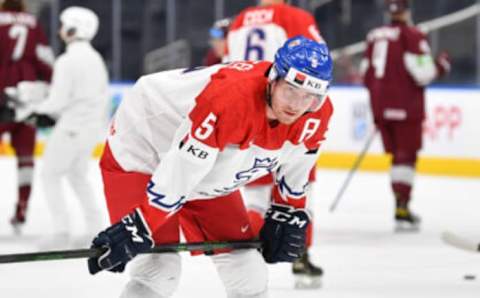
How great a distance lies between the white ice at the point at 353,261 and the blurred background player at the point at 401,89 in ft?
1.02

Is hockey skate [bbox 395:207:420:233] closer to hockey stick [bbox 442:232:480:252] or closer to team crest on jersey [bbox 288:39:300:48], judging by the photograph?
hockey stick [bbox 442:232:480:252]

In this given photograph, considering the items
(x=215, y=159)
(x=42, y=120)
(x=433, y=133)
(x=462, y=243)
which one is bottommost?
(x=433, y=133)

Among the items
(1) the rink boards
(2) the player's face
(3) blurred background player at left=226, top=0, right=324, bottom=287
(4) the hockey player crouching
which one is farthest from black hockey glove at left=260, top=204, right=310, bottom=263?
(1) the rink boards

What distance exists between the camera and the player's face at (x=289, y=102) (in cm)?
257

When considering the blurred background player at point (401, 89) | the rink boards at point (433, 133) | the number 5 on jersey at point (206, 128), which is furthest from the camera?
the rink boards at point (433, 133)

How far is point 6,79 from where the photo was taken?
592 centimetres

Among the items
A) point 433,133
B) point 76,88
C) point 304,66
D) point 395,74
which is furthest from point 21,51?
point 433,133

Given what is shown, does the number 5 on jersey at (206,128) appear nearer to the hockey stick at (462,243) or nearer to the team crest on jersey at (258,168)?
the team crest on jersey at (258,168)

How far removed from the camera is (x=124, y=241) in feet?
8.41

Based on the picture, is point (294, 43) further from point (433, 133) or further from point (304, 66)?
point (433, 133)

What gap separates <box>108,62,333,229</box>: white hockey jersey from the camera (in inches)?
100

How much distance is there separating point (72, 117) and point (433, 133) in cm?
468

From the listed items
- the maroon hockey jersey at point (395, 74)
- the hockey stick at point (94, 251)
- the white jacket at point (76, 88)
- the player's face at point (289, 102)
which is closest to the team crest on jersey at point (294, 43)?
the player's face at point (289, 102)

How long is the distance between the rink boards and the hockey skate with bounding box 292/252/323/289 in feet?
16.3
